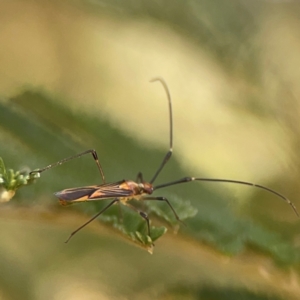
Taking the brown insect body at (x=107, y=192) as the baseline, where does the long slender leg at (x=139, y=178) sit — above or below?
below

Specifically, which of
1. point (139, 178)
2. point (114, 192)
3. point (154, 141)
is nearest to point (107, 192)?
point (114, 192)

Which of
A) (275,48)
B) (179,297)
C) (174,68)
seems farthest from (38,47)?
(179,297)

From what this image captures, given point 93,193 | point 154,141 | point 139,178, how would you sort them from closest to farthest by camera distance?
point 93,193, point 139,178, point 154,141

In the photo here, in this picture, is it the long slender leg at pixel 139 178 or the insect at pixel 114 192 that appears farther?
the long slender leg at pixel 139 178

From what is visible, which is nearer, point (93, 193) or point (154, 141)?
point (93, 193)

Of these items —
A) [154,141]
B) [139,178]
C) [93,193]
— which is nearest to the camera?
[93,193]

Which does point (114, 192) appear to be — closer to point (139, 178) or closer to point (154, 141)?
point (139, 178)

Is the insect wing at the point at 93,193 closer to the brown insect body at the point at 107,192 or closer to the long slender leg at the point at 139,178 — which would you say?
the brown insect body at the point at 107,192

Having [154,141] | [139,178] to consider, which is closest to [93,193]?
[139,178]

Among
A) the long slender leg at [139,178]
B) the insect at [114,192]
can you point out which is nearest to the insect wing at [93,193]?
the insect at [114,192]

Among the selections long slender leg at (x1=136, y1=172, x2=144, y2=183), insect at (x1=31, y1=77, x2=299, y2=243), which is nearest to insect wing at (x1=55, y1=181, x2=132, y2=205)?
insect at (x1=31, y1=77, x2=299, y2=243)
